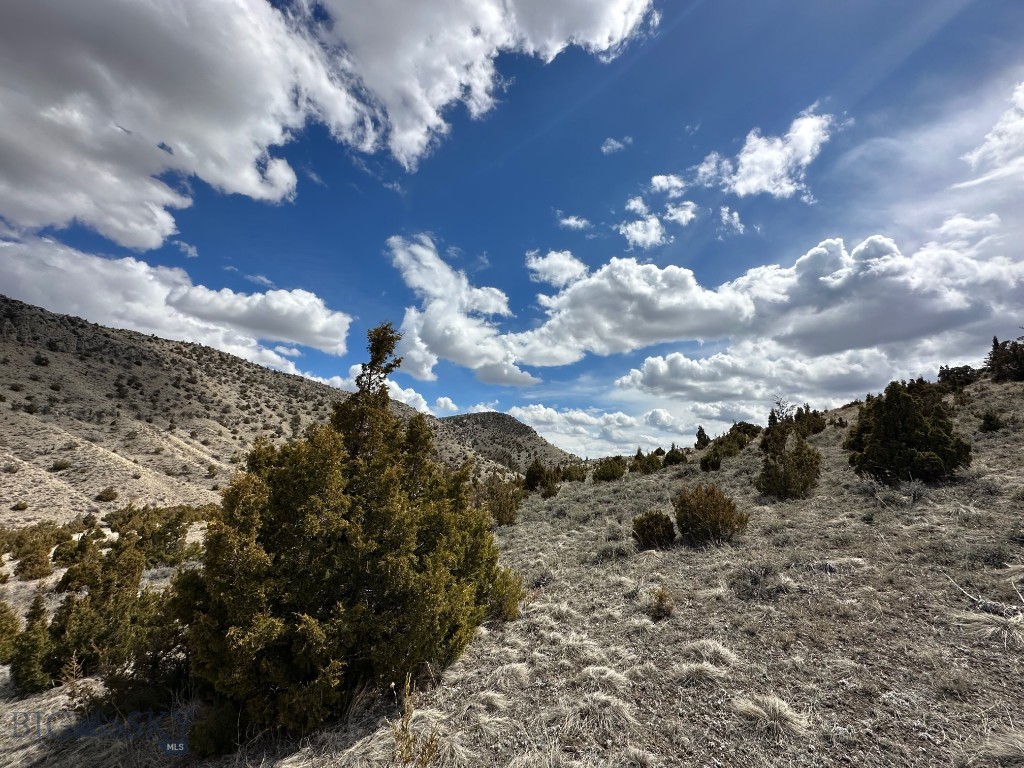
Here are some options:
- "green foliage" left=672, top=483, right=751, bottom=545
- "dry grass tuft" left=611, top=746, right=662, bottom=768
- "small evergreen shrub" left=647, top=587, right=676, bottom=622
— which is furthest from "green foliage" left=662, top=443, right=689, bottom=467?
"dry grass tuft" left=611, top=746, right=662, bottom=768

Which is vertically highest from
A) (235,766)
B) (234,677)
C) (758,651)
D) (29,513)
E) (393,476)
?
(393,476)

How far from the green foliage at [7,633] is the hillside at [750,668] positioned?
3.50 ft

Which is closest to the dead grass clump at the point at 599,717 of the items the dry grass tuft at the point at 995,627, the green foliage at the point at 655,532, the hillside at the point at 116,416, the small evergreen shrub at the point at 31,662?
the dry grass tuft at the point at 995,627

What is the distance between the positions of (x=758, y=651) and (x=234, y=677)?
5422 mm

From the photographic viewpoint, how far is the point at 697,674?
4.57 metres

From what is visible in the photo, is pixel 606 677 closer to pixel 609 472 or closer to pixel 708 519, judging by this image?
pixel 708 519

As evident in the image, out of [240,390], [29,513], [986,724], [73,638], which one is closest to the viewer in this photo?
[986,724]

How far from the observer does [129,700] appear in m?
4.93

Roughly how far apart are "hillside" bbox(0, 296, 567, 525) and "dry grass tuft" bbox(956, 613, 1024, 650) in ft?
52.5

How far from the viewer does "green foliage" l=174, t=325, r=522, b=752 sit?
159 inches

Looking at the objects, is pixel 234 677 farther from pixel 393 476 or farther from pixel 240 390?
pixel 240 390

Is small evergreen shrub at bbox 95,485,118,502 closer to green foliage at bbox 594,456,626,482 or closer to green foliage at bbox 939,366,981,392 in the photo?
green foliage at bbox 594,456,626,482

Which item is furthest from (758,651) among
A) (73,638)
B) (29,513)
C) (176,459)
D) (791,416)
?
(176,459)
